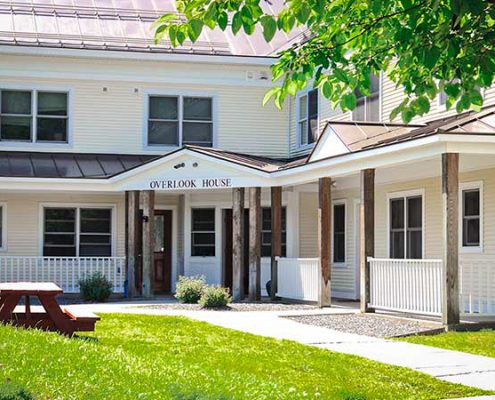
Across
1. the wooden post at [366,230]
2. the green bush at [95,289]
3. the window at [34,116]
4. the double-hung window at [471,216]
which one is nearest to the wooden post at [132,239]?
the green bush at [95,289]

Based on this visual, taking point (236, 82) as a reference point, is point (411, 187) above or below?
below

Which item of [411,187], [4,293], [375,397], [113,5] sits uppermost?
[113,5]

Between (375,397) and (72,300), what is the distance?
49.2ft

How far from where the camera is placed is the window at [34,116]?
26.1 meters

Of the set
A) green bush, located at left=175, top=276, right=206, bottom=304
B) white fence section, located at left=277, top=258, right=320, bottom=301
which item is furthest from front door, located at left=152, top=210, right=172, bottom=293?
green bush, located at left=175, top=276, right=206, bottom=304

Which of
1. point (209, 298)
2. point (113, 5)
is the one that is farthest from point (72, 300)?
point (113, 5)

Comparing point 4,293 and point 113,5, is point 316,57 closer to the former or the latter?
point 4,293

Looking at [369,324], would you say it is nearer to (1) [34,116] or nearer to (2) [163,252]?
(2) [163,252]

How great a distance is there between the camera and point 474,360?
12.0 metres

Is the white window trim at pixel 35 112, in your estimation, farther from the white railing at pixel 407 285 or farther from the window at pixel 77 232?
the white railing at pixel 407 285

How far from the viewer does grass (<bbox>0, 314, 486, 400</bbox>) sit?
26.4 ft

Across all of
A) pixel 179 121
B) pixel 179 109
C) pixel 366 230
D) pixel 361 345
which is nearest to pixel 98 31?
pixel 179 109

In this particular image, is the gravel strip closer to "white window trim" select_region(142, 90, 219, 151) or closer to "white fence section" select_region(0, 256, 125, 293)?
"white fence section" select_region(0, 256, 125, 293)

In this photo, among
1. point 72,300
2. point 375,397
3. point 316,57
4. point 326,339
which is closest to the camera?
point 316,57
